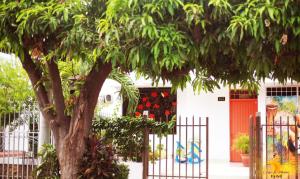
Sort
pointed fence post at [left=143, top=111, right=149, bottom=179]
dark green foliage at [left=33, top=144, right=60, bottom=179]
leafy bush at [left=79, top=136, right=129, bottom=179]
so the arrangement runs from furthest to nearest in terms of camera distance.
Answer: pointed fence post at [left=143, top=111, right=149, bottom=179], dark green foliage at [left=33, top=144, right=60, bottom=179], leafy bush at [left=79, top=136, right=129, bottom=179]

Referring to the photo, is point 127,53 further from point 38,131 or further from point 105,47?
point 38,131

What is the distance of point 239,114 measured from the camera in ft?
57.5

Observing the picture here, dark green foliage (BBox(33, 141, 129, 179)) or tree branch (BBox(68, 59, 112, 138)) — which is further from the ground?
tree branch (BBox(68, 59, 112, 138))

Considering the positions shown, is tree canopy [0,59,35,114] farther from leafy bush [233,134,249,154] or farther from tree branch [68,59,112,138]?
leafy bush [233,134,249,154]

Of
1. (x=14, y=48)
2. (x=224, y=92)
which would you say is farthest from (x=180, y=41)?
(x=224, y=92)

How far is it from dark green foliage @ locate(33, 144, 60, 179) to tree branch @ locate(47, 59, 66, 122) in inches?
77.1

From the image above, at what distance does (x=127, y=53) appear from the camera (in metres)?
5.36

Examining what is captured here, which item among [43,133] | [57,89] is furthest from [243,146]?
[57,89]

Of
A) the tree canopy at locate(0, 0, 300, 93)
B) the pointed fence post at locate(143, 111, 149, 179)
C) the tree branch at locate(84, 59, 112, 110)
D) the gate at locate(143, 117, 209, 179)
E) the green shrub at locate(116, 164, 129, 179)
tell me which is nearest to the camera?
the tree canopy at locate(0, 0, 300, 93)

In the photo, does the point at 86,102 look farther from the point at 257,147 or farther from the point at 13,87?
the point at 13,87

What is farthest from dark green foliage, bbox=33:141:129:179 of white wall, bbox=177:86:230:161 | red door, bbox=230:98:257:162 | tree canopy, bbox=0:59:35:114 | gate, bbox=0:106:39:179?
red door, bbox=230:98:257:162

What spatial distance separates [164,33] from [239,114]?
13.1 metres

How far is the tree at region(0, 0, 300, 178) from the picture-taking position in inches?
189

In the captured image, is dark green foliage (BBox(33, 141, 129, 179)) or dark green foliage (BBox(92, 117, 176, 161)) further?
dark green foliage (BBox(92, 117, 176, 161))
